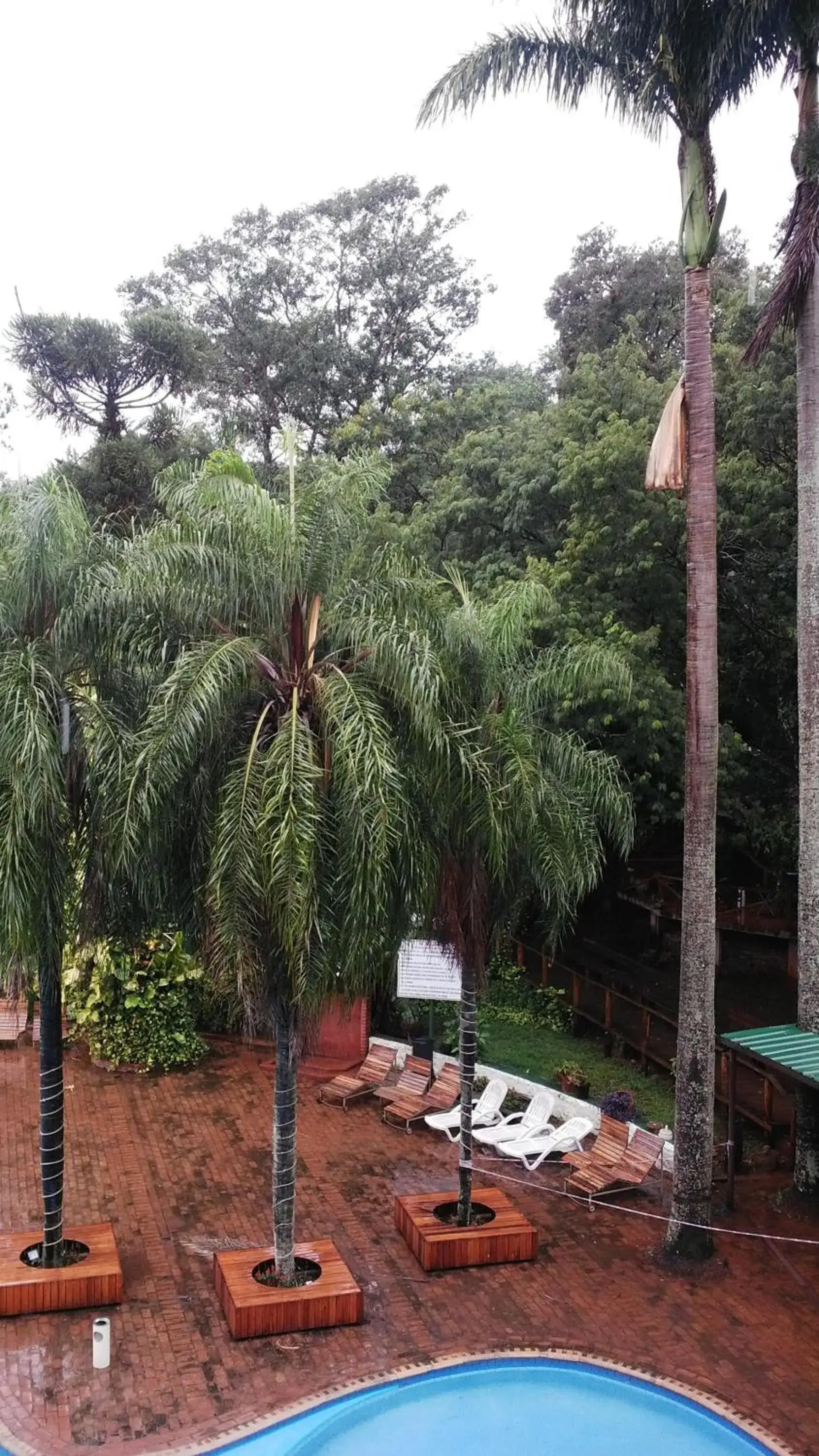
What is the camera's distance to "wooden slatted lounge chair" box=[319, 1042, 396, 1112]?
14.3 metres

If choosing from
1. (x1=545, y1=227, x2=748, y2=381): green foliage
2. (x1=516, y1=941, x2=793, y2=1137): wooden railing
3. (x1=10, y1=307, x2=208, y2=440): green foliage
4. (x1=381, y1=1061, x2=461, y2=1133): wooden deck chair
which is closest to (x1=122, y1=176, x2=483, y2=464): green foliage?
(x1=545, y1=227, x2=748, y2=381): green foliage

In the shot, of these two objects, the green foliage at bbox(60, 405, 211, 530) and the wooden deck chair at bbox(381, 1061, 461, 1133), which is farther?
the green foliage at bbox(60, 405, 211, 530)

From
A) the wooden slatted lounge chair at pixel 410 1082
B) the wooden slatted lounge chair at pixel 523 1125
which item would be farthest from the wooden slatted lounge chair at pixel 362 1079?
the wooden slatted lounge chair at pixel 523 1125

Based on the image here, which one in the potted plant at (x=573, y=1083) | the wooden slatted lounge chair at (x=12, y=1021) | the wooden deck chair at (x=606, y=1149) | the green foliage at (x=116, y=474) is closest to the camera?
the wooden deck chair at (x=606, y=1149)

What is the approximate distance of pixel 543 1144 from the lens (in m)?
12.5

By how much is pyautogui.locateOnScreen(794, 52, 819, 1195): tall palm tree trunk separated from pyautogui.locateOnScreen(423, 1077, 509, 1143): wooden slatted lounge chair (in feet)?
11.1

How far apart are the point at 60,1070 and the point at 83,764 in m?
2.81

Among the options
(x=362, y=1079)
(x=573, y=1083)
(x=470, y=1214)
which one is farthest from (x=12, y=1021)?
(x=470, y=1214)

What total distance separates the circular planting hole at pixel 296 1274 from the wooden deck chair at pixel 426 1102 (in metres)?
3.83

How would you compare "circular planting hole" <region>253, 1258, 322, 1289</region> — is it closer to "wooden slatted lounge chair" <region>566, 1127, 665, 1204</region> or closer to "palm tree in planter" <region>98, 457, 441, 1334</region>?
"palm tree in planter" <region>98, 457, 441, 1334</region>

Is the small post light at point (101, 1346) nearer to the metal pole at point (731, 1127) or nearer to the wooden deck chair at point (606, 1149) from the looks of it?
the wooden deck chair at point (606, 1149)

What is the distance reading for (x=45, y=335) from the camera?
22250 mm

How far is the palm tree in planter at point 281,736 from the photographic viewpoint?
771 cm

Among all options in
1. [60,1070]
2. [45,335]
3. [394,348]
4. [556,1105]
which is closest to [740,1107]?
[556,1105]
